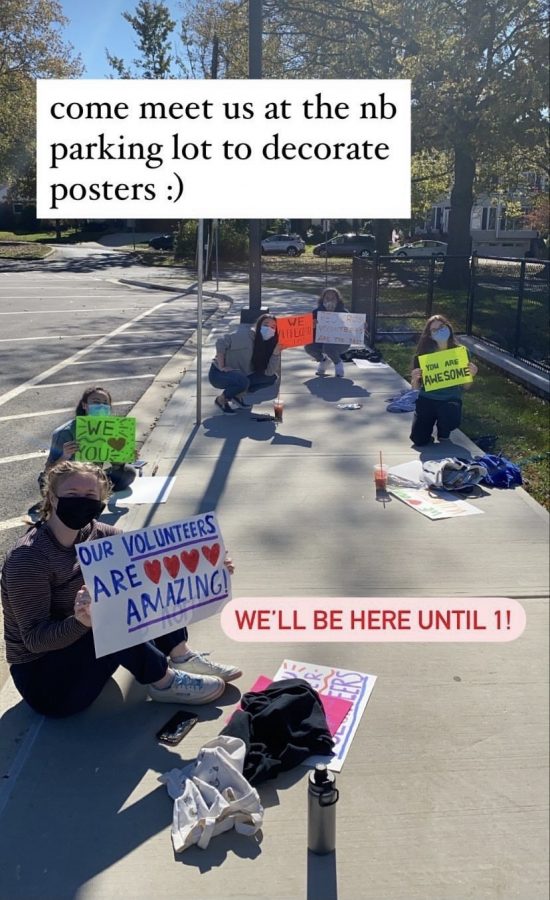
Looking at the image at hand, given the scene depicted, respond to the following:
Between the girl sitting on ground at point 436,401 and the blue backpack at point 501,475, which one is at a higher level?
the girl sitting on ground at point 436,401

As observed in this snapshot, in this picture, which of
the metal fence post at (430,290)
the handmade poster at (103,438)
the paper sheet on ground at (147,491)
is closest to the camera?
the handmade poster at (103,438)

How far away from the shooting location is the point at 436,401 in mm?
8031

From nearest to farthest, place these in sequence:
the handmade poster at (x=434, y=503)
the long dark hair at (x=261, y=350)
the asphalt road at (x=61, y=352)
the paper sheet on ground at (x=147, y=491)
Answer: the handmade poster at (x=434, y=503) → the paper sheet on ground at (x=147, y=491) → the asphalt road at (x=61, y=352) → the long dark hair at (x=261, y=350)

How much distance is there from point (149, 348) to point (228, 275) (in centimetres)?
1768

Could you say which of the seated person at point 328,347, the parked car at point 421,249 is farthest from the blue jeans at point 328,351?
the parked car at point 421,249

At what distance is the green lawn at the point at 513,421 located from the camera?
7297 mm

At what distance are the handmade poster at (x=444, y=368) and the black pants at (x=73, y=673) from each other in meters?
4.91

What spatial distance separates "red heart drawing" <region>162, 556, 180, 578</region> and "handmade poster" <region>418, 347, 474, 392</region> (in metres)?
4.86

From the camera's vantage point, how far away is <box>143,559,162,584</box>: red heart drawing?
11.3 ft

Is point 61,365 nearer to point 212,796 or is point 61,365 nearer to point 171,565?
point 171,565

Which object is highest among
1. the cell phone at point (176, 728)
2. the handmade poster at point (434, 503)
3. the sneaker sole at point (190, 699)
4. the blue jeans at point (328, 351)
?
the blue jeans at point (328, 351)

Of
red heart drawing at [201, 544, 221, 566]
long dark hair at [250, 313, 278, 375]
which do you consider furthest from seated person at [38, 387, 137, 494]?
long dark hair at [250, 313, 278, 375]

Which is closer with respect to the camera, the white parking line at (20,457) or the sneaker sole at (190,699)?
the sneaker sole at (190,699)

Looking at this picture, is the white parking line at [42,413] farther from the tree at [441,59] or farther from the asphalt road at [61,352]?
the tree at [441,59]
